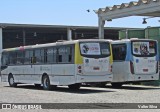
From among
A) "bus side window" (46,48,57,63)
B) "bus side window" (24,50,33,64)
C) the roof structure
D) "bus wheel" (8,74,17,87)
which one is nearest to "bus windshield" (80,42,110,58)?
"bus side window" (46,48,57,63)

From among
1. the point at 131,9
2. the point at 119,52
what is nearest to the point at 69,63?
the point at 119,52

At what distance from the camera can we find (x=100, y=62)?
21.1 metres

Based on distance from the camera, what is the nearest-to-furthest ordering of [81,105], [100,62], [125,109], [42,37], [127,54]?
[125,109] < [81,105] < [100,62] < [127,54] < [42,37]

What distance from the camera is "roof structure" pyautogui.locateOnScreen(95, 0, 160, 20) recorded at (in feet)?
86.3

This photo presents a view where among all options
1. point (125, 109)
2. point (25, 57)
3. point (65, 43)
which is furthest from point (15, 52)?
point (125, 109)

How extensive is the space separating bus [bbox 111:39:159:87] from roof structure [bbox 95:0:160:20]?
11.7 ft

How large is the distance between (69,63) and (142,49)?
4588 millimetres

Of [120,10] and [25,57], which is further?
[120,10]

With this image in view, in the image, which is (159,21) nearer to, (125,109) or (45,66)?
(45,66)

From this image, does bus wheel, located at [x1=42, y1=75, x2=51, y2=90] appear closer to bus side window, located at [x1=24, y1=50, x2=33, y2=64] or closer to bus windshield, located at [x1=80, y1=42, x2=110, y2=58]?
bus side window, located at [x1=24, y1=50, x2=33, y2=64]

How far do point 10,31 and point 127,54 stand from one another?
44.4m

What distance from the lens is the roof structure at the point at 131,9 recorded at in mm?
26306

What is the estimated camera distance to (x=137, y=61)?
23062 mm

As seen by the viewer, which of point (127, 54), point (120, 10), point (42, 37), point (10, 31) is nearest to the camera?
point (127, 54)
